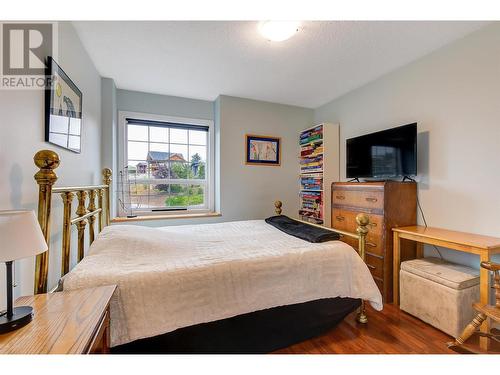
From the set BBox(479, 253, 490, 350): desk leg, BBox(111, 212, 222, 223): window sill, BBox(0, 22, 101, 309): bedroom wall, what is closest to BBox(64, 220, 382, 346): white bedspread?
BBox(0, 22, 101, 309): bedroom wall

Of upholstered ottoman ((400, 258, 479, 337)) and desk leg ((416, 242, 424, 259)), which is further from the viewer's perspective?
desk leg ((416, 242, 424, 259))

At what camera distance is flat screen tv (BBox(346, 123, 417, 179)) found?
2176 mm

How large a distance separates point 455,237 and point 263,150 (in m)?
2.41

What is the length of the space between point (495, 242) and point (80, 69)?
3.56 m

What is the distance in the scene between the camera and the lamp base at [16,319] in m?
0.69

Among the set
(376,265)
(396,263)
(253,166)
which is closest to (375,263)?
(376,265)

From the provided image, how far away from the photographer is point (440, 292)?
1.71 m

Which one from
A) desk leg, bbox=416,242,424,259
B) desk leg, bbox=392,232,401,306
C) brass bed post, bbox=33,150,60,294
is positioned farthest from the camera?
desk leg, bbox=416,242,424,259

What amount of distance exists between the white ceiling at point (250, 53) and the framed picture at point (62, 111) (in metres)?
0.55

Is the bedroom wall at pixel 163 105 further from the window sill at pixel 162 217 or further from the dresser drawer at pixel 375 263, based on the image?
the dresser drawer at pixel 375 263

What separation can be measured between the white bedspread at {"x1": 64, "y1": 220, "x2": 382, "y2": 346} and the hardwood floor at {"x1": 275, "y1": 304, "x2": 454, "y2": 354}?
276mm

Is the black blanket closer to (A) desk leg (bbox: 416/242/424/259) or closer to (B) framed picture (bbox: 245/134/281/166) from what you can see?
(A) desk leg (bbox: 416/242/424/259)

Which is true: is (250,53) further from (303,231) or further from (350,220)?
(350,220)
